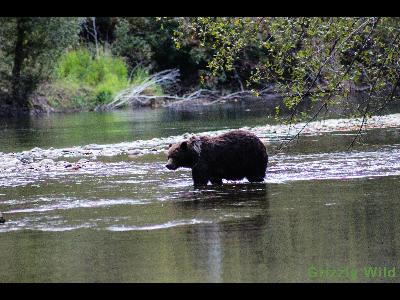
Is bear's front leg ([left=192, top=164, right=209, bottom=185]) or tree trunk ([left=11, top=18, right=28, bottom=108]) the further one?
tree trunk ([left=11, top=18, right=28, bottom=108])

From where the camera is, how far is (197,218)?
1304cm

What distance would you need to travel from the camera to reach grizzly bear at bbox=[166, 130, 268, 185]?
679 inches

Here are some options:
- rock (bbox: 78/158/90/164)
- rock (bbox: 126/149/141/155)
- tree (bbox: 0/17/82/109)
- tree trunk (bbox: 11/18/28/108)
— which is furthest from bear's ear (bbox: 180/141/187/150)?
tree trunk (bbox: 11/18/28/108)

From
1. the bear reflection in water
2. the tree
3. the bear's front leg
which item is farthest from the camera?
the tree

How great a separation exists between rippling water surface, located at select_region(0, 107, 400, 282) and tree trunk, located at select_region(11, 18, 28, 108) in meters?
28.0

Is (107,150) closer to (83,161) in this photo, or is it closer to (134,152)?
(134,152)

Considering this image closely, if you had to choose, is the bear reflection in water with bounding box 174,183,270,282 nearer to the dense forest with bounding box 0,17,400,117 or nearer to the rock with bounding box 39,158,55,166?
the rock with bounding box 39,158,55,166

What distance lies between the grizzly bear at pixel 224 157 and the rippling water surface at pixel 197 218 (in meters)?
0.34

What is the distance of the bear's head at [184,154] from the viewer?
17.4 m

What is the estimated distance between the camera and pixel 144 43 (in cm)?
6056

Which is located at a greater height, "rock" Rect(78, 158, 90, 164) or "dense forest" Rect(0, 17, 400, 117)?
"dense forest" Rect(0, 17, 400, 117)

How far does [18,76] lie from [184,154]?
119ft

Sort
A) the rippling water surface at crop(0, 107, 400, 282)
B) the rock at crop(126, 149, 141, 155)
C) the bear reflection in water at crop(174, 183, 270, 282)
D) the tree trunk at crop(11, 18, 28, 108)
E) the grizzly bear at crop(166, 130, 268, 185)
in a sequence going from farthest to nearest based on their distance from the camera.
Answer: the tree trunk at crop(11, 18, 28, 108), the rock at crop(126, 149, 141, 155), the grizzly bear at crop(166, 130, 268, 185), the bear reflection in water at crop(174, 183, 270, 282), the rippling water surface at crop(0, 107, 400, 282)
